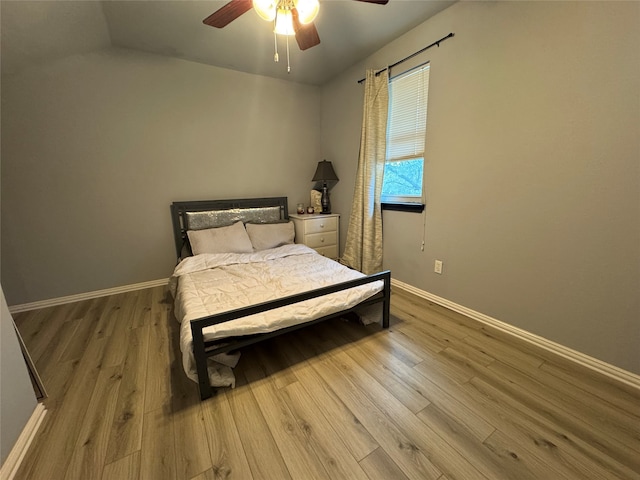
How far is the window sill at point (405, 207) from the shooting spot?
8.22 feet

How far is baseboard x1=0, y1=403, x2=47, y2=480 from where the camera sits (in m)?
1.02

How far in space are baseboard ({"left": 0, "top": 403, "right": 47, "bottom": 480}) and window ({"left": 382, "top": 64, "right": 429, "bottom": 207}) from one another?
2970 mm

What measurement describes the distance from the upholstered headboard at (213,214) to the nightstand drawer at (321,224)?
408 mm

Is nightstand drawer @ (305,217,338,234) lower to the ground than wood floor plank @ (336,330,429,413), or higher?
higher

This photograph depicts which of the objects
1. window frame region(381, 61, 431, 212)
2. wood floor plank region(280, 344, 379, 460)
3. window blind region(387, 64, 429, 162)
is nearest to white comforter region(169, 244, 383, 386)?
wood floor plank region(280, 344, 379, 460)

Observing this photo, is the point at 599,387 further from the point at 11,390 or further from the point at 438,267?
the point at 11,390

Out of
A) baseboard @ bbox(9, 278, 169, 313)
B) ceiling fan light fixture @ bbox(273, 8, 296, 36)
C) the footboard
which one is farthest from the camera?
baseboard @ bbox(9, 278, 169, 313)

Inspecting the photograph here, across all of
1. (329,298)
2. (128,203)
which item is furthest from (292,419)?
(128,203)

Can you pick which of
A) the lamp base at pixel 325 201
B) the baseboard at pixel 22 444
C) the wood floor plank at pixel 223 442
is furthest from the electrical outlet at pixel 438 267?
the baseboard at pixel 22 444

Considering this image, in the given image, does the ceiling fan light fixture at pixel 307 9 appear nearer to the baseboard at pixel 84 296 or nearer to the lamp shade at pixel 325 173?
the lamp shade at pixel 325 173

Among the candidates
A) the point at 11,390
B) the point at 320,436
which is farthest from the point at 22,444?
the point at 320,436

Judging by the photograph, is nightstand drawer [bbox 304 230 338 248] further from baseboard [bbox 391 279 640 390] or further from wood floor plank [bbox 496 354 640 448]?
wood floor plank [bbox 496 354 640 448]

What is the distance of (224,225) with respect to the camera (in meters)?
3.04

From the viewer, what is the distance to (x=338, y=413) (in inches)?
51.4
